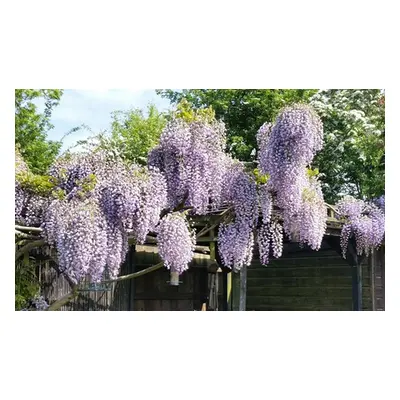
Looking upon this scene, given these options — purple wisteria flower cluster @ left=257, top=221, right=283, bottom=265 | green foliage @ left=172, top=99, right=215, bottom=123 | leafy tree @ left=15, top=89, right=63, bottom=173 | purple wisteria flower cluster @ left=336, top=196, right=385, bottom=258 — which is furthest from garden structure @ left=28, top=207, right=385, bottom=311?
leafy tree @ left=15, top=89, right=63, bottom=173

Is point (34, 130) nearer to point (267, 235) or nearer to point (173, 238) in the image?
point (173, 238)

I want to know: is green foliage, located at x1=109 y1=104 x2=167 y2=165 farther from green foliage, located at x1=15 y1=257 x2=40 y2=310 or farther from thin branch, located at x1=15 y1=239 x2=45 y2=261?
thin branch, located at x1=15 y1=239 x2=45 y2=261

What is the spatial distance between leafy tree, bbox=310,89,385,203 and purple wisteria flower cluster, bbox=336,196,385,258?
0.28 meters

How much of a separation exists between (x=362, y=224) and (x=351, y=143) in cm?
156

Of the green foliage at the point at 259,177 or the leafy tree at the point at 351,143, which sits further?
the leafy tree at the point at 351,143

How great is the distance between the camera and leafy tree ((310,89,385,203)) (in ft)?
24.7

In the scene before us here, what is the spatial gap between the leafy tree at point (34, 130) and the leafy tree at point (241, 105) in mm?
1512

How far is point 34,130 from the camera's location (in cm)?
724

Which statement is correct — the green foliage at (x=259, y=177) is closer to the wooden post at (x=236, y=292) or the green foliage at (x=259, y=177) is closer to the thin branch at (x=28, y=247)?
the wooden post at (x=236, y=292)

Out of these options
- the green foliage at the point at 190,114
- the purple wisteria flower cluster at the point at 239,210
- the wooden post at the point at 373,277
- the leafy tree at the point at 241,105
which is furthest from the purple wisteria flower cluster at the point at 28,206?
the wooden post at the point at 373,277

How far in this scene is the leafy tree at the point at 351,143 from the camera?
24.7 ft
